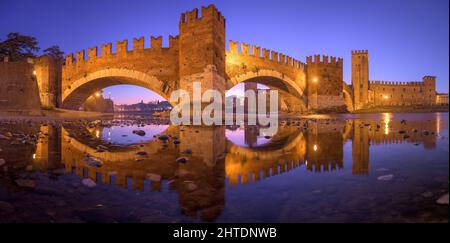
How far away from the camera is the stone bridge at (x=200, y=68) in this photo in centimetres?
1636

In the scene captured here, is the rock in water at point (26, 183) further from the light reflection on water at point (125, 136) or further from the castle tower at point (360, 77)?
the castle tower at point (360, 77)

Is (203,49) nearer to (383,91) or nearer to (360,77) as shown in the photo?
(360,77)

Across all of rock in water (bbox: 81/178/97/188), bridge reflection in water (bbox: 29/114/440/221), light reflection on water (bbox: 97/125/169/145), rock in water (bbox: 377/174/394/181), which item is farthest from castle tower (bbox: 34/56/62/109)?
rock in water (bbox: 377/174/394/181)

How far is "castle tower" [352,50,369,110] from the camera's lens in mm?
55312

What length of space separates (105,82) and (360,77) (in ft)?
171

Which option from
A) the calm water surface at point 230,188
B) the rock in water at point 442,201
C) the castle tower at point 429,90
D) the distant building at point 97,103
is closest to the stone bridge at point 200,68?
the distant building at point 97,103

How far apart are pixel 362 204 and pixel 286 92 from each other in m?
30.8

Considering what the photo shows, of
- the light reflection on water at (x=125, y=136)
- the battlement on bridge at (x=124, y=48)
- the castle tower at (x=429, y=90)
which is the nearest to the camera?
the light reflection on water at (x=125, y=136)

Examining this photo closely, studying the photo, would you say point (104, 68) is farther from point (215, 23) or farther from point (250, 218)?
point (250, 218)

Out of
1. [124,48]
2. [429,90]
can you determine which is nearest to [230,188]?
[124,48]

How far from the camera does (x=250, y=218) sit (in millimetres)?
1558

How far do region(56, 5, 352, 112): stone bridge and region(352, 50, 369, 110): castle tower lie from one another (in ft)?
93.8

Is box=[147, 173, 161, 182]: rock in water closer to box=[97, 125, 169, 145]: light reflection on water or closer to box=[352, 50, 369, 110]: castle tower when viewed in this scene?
box=[97, 125, 169, 145]: light reflection on water
